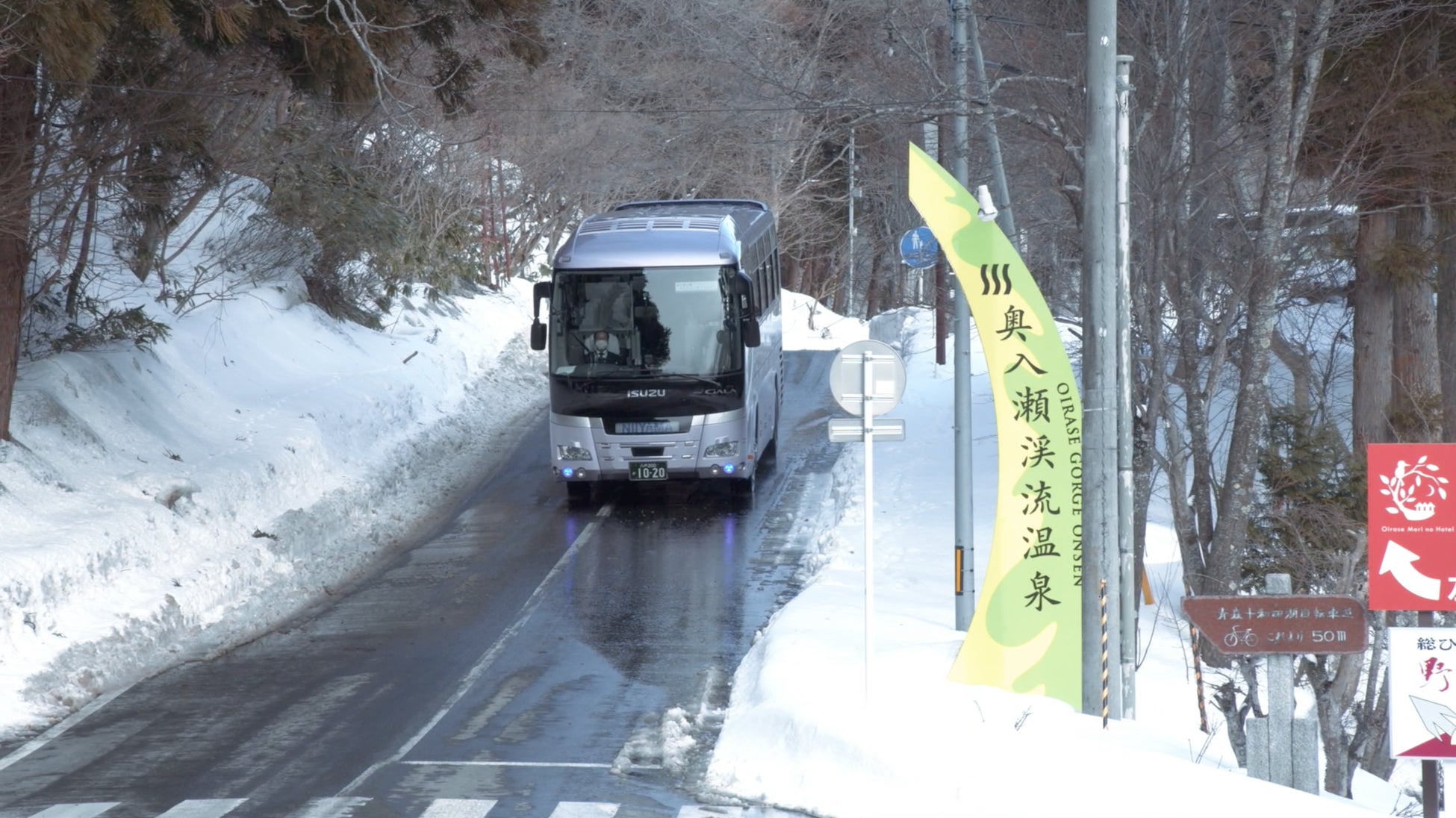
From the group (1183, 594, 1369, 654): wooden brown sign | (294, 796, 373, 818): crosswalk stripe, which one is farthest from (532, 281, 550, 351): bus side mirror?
(1183, 594, 1369, 654): wooden brown sign

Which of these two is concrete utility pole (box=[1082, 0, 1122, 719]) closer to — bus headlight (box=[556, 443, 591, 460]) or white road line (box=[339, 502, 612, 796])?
white road line (box=[339, 502, 612, 796])

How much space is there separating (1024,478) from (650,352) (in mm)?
7800

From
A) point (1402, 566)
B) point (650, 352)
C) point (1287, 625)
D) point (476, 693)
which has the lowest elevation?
point (476, 693)

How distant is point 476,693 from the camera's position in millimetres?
11430

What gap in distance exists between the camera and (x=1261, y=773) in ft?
29.5

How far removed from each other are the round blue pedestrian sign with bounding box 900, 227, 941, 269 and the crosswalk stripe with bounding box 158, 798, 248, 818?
9090 mm

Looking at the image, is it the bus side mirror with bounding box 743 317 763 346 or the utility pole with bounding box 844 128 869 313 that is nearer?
the bus side mirror with bounding box 743 317 763 346

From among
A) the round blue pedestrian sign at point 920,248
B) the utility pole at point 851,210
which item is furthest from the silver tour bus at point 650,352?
the utility pole at point 851,210

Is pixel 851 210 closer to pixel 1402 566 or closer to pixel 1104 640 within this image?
pixel 1104 640

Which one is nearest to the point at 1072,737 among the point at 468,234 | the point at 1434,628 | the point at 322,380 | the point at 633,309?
the point at 1434,628

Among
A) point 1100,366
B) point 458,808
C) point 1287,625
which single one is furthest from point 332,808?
point 1100,366

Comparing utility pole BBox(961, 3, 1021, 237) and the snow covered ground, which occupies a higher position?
utility pole BBox(961, 3, 1021, 237)

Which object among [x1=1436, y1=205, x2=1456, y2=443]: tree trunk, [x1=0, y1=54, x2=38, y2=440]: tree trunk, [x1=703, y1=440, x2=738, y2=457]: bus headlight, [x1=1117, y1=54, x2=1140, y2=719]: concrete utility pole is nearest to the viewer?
[x1=1117, y1=54, x2=1140, y2=719]: concrete utility pole

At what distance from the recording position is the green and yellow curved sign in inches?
416
